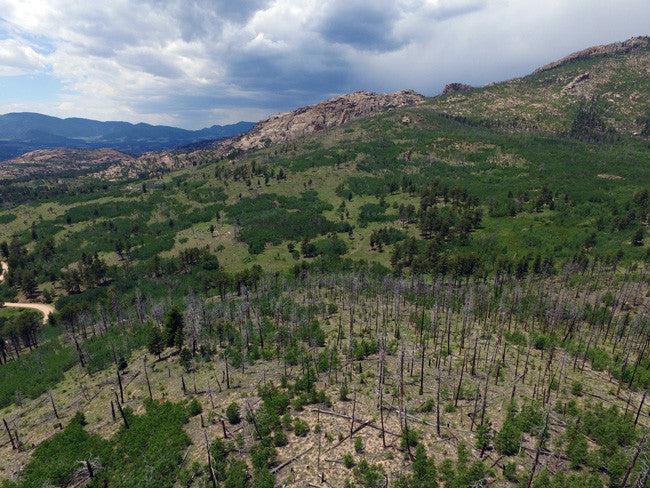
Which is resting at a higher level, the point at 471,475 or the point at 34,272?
the point at 471,475

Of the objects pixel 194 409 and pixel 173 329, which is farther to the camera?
pixel 173 329

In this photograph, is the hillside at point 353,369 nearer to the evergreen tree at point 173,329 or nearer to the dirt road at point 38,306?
the evergreen tree at point 173,329

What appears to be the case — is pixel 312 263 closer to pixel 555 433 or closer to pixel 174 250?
pixel 174 250

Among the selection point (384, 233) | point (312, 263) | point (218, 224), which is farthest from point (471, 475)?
point (218, 224)

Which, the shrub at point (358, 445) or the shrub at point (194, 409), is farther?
the shrub at point (194, 409)

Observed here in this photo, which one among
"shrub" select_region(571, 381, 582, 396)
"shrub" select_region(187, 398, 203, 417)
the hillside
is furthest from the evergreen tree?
"shrub" select_region(571, 381, 582, 396)

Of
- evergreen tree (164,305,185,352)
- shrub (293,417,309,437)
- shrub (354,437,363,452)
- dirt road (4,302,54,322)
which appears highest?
shrub (354,437,363,452)

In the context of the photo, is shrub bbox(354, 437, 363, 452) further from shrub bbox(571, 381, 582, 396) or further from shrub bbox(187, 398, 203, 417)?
shrub bbox(571, 381, 582, 396)

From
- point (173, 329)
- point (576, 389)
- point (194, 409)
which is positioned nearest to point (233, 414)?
point (194, 409)

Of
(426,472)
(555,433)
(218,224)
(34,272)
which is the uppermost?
(426,472)

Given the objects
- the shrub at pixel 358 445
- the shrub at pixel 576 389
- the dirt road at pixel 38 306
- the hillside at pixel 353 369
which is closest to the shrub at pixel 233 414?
the hillside at pixel 353 369

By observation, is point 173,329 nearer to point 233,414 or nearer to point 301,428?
point 233,414
